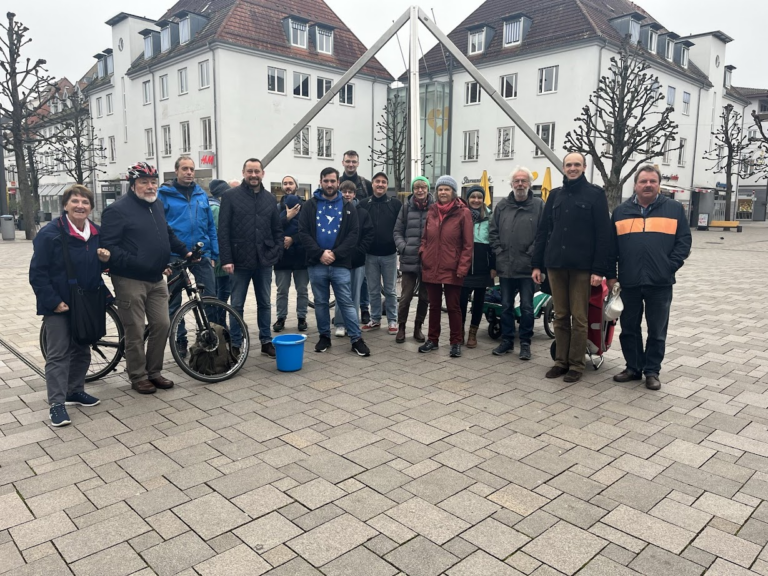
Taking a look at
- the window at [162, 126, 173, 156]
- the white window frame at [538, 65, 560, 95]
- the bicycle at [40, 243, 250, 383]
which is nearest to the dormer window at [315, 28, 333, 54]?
the window at [162, 126, 173, 156]

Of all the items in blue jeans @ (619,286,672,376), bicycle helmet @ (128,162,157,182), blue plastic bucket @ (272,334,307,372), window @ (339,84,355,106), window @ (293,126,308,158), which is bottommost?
blue plastic bucket @ (272,334,307,372)

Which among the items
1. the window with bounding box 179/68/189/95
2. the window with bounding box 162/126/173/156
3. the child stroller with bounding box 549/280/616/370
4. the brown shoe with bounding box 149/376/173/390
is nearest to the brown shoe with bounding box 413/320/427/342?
the child stroller with bounding box 549/280/616/370

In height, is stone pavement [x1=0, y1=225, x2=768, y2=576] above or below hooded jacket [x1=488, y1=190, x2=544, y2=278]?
below

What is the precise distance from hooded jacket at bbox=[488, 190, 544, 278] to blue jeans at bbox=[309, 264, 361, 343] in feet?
5.58

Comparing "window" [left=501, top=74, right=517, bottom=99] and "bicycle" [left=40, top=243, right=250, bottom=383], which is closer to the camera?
"bicycle" [left=40, top=243, right=250, bottom=383]

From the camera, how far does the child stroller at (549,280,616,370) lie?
6.01m

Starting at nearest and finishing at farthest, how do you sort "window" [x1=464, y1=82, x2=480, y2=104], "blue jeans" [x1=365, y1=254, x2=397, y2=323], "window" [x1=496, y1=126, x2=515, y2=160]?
"blue jeans" [x1=365, y1=254, x2=397, y2=323]
"window" [x1=496, y1=126, x2=515, y2=160]
"window" [x1=464, y1=82, x2=480, y2=104]

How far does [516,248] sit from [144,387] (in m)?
3.98

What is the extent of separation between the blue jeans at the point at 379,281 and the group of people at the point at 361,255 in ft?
0.08

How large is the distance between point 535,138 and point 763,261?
10245 mm

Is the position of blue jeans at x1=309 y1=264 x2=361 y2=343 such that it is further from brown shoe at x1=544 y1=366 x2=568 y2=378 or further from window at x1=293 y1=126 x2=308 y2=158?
window at x1=293 y1=126 x2=308 y2=158

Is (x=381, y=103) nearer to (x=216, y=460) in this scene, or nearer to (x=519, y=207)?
(x=519, y=207)

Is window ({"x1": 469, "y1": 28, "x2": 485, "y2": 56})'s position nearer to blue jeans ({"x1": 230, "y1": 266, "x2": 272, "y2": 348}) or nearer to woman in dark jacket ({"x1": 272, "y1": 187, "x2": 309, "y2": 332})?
woman in dark jacket ({"x1": 272, "y1": 187, "x2": 309, "y2": 332})

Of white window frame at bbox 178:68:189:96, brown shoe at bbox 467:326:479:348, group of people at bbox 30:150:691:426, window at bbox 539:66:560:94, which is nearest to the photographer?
group of people at bbox 30:150:691:426
